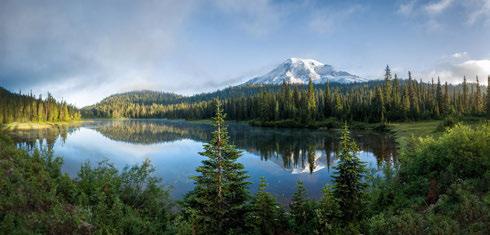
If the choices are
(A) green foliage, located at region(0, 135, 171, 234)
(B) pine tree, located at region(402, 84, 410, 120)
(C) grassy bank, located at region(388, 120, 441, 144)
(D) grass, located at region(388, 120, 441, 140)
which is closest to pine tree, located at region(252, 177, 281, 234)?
(A) green foliage, located at region(0, 135, 171, 234)

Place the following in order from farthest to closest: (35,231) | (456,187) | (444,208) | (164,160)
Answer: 1. (164,160)
2. (456,187)
3. (444,208)
4. (35,231)

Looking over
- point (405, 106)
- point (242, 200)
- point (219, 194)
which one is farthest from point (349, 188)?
point (405, 106)

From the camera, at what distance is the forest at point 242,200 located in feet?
34.2

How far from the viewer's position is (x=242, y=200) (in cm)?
1789

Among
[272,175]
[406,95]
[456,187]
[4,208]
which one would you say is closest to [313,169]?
[272,175]

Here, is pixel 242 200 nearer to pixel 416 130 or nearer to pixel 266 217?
pixel 266 217

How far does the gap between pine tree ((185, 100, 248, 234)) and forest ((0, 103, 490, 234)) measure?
0.06m

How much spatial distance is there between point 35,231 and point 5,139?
14.4 meters

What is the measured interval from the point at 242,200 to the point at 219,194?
160 cm

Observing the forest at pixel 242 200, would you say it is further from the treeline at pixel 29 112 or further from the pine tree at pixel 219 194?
the treeline at pixel 29 112

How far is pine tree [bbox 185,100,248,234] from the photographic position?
54.7 feet

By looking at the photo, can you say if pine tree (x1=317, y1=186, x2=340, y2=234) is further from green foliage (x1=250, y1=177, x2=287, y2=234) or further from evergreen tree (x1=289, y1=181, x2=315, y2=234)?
green foliage (x1=250, y1=177, x2=287, y2=234)

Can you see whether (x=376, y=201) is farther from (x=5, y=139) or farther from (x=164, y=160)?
(x=164, y=160)

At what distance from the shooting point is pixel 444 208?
12.3 metres
